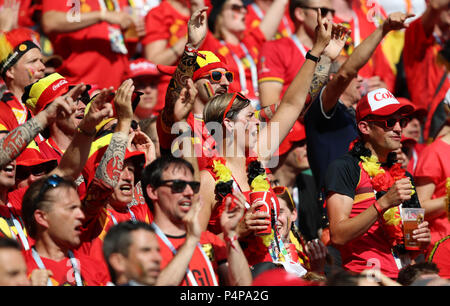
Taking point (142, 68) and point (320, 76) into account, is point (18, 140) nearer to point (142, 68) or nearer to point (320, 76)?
point (320, 76)

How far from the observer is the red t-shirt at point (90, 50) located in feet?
24.9

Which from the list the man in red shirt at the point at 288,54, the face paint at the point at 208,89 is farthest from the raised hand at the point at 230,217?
the man in red shirt at the point at 288,54

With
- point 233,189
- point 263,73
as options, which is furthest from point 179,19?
point 233,189

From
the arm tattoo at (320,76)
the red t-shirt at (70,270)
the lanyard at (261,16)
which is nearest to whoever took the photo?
the red t-shirt at (70,270)

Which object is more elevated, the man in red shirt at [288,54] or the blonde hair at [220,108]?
the man in red shirt at [288,54]

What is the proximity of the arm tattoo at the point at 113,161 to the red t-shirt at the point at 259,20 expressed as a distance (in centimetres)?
457

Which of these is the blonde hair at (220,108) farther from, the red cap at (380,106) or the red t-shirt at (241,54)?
the red t-shirt at (241,54)

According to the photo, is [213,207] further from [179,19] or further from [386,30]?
[179,19]

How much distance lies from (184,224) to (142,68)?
11.3 feet

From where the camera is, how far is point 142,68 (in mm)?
7770

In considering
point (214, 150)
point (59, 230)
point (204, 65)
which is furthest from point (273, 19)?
point (59, 230)

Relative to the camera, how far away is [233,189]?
518 cm
